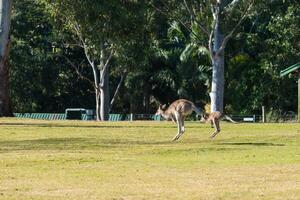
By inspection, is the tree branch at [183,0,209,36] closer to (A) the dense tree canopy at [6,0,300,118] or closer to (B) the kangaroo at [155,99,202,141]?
(A) the dense tree canopy at [6,0,300,118]

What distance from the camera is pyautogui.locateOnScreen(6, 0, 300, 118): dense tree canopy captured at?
170 ft

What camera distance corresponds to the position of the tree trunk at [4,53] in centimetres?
4569

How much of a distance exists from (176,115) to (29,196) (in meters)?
15.8

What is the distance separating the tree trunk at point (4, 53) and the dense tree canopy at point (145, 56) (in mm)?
6222

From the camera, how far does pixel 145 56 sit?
54.6 m

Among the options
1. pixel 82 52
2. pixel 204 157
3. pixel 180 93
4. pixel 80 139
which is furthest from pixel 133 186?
pixel 82 52

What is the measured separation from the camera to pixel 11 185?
16281 mm

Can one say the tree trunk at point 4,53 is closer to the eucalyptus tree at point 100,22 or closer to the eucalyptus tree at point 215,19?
the eucalyptus tree at point 100,22

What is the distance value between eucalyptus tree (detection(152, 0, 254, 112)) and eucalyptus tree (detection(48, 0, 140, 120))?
6.25 feet

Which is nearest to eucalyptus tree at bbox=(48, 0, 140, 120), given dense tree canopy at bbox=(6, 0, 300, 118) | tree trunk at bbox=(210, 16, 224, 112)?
dense tree canopy at bbox=(6, 0, 300, 118)

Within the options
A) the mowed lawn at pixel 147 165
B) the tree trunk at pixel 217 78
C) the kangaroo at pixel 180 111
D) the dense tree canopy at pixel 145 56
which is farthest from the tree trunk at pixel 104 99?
the kangaroo at pixel 180 111

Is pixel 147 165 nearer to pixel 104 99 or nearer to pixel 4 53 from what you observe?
pixel 4 53

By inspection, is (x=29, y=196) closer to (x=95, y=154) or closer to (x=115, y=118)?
(x=95, y=154)

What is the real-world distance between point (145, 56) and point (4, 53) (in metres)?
10.7
